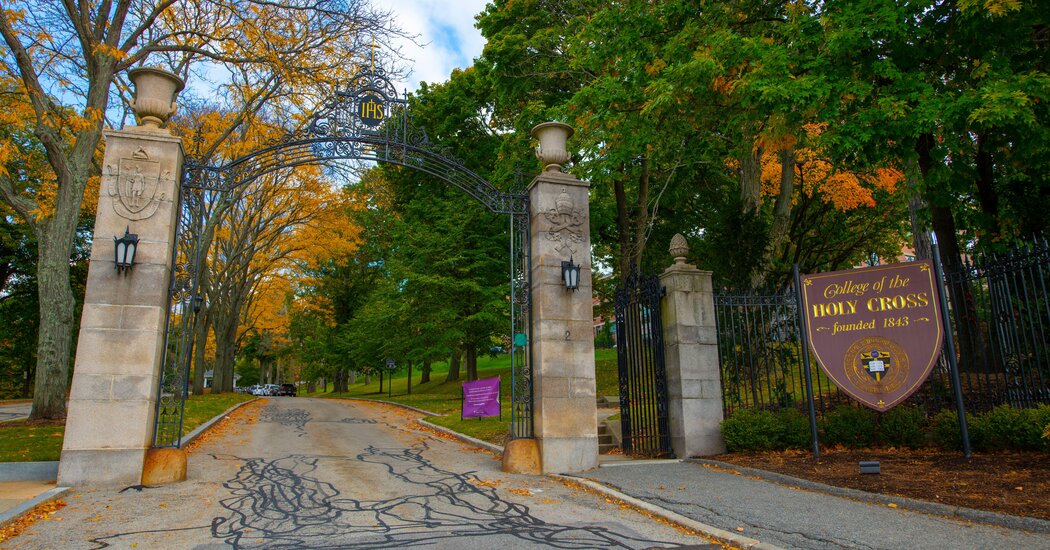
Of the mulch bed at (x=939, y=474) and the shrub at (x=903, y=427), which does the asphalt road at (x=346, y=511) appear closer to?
the mulch bed at (x=939, y=474)

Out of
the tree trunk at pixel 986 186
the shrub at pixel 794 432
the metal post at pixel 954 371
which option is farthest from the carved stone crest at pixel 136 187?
the tree trunk at pixel 986 186

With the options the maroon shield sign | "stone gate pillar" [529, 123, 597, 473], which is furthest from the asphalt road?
the maroon shield sign

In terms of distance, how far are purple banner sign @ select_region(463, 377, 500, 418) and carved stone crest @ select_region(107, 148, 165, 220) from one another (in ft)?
28.6

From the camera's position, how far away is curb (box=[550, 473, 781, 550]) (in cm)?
494

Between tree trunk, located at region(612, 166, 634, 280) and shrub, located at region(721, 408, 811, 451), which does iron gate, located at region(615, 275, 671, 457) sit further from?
tree trunk, located at region(612, 166, 634, 280)

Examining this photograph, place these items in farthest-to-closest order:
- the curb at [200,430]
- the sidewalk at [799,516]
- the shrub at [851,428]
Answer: the curb at [200,430]
the shrub at [851,428]
the sidewalk at [799,516]

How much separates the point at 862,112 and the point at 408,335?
20646 millimetres

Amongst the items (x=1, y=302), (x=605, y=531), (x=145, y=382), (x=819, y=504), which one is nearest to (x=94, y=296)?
(x=145, y=382)

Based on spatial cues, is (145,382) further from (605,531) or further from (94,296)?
(605,531)

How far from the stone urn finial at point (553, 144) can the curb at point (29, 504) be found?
320 inches

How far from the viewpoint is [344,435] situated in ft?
48.4

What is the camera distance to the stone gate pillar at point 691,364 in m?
9.91

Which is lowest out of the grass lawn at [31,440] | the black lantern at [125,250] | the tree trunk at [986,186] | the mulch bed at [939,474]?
the mulch bed at [939,474]

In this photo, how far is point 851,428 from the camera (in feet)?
30.9
